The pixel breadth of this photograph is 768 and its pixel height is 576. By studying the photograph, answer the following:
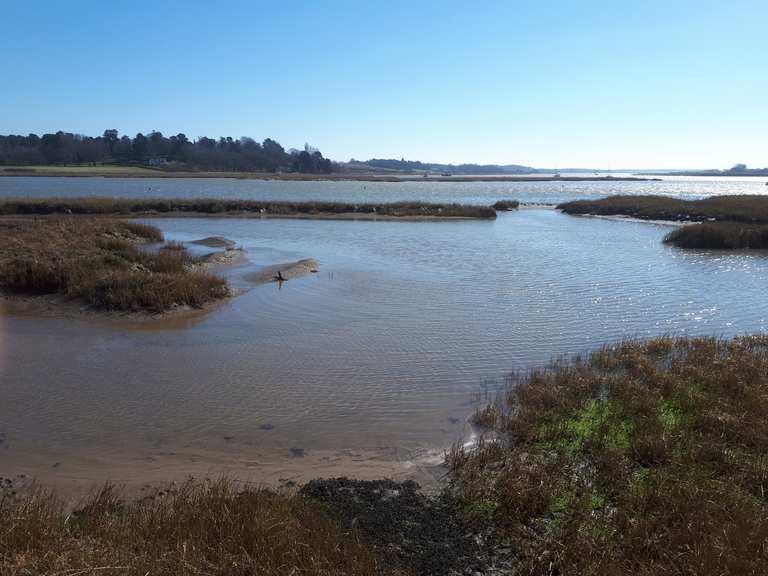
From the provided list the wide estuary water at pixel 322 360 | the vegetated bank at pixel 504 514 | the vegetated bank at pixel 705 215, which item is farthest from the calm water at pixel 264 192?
the vegetated bank at pixel 504 514

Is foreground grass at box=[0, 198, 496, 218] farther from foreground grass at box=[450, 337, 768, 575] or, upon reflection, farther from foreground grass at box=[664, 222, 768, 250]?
foreground grass at box=[450, 337, 768, 575]

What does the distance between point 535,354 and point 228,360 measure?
6.20 metres

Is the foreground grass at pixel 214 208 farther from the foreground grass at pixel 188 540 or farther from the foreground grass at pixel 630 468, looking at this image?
the foreground grass at pixel 188 540

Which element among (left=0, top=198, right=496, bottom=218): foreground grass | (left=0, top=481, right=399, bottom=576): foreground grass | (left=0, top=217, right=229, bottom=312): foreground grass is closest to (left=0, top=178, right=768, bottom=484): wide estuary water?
(left=0, top=217, right=229, bottom=312): foreground grass

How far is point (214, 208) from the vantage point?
2012 inches

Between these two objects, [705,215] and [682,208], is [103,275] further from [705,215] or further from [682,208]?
[682,208]

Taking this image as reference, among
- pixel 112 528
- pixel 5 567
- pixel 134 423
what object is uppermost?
pixel 5 567

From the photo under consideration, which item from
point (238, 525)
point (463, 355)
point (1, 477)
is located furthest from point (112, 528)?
point (463, 355)

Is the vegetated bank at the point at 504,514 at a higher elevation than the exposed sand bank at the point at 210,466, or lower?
higher

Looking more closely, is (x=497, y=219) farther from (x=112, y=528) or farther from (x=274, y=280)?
(x=112, y=528)

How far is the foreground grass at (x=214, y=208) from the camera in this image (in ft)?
148

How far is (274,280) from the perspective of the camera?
67.8ft

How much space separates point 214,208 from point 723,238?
3874 cm

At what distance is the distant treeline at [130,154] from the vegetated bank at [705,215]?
452 feet
